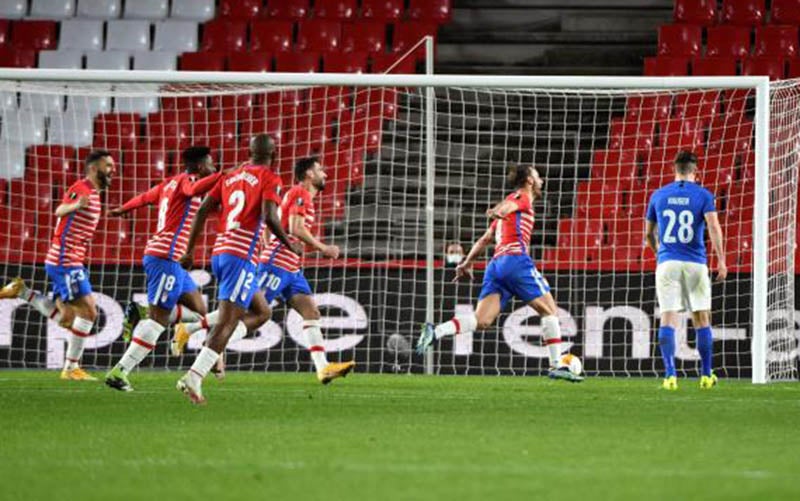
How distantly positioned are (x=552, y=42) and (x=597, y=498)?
1499 cm

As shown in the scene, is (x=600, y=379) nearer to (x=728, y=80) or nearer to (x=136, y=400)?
(x=728, y=80)

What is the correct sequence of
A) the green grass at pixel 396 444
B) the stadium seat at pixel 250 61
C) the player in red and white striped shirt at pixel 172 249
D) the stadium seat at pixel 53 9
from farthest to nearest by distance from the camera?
1. the stadium seat at pixel 53 9
2. the stadium seat at pixel 250 61
3. the player in red and white striped shirt at pixel 172 249
4. the green grass at pixel 396 444

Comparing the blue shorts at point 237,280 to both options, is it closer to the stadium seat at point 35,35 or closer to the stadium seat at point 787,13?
the stadium seat at point 35,35

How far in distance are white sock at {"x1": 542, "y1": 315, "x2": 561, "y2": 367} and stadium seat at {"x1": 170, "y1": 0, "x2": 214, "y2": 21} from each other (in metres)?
8.98

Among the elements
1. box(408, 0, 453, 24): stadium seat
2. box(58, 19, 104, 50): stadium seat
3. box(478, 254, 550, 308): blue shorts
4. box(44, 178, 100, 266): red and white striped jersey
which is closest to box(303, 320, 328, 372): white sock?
box(478, 254, 550, 308): blue shorts

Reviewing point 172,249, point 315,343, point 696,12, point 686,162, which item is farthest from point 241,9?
point 686,162

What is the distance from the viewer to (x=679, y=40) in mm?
18891

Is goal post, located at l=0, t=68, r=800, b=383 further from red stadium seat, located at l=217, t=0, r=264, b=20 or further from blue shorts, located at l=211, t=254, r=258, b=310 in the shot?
blue shorts, located at l=211, t=254, r=258, b=310

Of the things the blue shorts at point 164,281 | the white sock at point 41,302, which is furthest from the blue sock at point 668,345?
the white sock at point 41,302

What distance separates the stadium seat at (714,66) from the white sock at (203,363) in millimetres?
10200

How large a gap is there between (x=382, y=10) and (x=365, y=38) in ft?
2.91

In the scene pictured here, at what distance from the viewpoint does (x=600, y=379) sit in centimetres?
1455

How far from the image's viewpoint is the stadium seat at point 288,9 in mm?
20438

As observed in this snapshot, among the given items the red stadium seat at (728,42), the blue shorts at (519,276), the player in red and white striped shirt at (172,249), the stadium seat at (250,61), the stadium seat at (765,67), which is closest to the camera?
the player in red and white striped shirt at (172,249)
